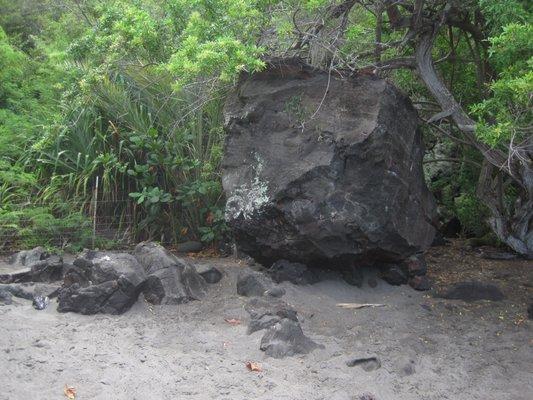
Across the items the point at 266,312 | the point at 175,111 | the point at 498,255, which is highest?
the point at 175,111

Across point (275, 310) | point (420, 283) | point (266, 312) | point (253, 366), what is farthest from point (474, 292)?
point (253, 366)

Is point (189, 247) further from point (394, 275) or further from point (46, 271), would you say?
point (394, 275)

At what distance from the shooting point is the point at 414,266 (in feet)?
23.1

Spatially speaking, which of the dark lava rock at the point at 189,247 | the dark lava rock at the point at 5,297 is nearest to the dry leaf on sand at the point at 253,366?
the dark lava rock at the point at 5,297

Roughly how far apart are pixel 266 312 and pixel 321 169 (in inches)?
56.1

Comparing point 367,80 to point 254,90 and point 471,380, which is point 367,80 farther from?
point 471,380

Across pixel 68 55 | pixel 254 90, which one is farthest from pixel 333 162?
pixel 68 55

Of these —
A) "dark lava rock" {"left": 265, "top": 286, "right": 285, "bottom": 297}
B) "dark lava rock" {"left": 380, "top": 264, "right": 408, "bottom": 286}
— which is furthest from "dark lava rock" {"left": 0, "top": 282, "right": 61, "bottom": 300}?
"dark lava rock" {"left": 380, "top": 264, "right": 408, "bottom": 286}

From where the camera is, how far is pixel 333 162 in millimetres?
6453

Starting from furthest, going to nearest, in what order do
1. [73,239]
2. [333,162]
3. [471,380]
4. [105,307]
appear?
1. [73,239]
2. [333,162]
3. [105,307]
4. [471,380]

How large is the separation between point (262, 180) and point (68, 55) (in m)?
3.06

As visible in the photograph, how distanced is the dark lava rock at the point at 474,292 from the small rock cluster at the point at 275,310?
1313 mm

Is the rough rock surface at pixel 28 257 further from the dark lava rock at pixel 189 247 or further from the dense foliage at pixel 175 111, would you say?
the dark lava rock at pixel 189 247

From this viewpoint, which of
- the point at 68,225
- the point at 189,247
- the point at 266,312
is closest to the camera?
the point at 266,312
